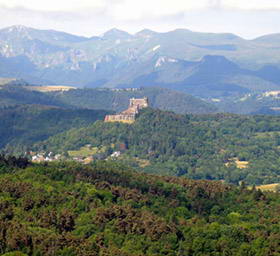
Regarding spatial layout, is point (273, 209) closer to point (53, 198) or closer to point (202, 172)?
point (53, 198)

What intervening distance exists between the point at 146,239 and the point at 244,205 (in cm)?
2847

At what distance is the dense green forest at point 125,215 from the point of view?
78.8 metres

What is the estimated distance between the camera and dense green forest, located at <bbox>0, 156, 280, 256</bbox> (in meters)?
78.8

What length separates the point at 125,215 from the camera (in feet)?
300

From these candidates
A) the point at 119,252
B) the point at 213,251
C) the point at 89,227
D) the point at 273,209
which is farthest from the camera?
the point at 273,209

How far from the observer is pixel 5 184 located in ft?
326

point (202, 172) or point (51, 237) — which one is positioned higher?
point (51, 237)

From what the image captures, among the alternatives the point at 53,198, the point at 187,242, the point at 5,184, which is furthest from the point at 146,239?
the point at 5,184

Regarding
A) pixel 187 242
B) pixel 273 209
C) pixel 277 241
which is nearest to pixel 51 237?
pixel 187 242

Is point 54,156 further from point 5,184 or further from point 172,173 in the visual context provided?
point 5,184

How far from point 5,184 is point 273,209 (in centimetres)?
3335

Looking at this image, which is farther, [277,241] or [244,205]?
[244,205]

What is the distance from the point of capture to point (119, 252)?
7462cm

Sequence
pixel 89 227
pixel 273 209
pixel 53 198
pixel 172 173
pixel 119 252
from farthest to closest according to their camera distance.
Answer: pixel 172 173
pixel 273 209
pixel 53 198
pixel 89 227
pixel 119 252
